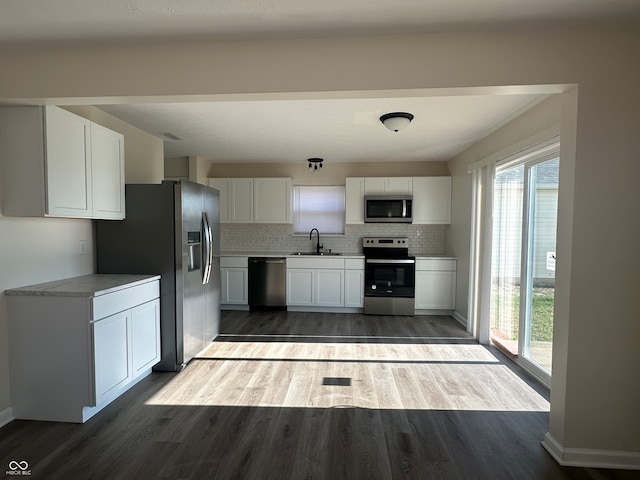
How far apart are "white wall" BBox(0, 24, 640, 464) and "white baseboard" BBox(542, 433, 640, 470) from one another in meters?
0.01

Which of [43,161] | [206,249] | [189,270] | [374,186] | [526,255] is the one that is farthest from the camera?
[374,186]

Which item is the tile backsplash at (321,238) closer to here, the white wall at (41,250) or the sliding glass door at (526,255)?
the sliding glass door at (526,255)

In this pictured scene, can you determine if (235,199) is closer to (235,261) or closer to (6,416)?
(235,261)

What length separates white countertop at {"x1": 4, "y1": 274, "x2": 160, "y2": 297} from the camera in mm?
2373

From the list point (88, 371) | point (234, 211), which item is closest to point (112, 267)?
point (88, 371)

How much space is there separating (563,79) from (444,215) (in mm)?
3665

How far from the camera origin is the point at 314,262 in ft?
17.8

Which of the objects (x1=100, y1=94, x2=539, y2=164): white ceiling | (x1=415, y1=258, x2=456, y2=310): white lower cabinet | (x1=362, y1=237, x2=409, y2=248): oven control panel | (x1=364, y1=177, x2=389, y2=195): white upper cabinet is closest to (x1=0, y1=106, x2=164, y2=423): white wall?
(x1=100, y1=94, x2=539, y2=164): white ceiling

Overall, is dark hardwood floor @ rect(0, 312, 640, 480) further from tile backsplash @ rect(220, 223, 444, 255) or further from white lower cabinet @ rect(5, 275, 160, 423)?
tile backsplash @ rect(220, 223, 444, 255)

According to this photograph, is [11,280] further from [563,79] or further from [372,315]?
[372,315]

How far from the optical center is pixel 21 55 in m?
2.17

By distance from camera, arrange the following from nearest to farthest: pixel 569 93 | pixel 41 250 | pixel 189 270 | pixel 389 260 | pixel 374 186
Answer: pixel 569 93
pixel 41 250
pixel 189 270
pixel 389 260
pixel 374 186

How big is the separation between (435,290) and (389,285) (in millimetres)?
688

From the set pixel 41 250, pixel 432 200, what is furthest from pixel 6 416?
pixel 432 200
